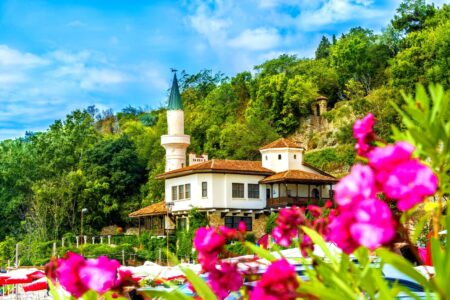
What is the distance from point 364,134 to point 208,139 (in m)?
61.3

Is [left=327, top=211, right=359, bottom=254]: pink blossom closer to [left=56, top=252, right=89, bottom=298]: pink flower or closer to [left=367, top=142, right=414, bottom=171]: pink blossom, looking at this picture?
[left=367, top=142, right=414, bottom=171]: pink blossom

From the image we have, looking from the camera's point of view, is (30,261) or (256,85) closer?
(30,261)

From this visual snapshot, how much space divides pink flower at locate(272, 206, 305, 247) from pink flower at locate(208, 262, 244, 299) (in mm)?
228

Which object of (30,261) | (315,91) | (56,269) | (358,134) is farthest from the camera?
(315,91)

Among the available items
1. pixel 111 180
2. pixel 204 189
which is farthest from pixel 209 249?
pixel 111 180

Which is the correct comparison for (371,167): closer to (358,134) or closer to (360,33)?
(358,134)

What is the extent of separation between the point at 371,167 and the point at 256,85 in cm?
6916

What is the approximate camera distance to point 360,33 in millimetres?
70500

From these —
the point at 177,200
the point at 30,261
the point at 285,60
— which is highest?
the point at 285,60

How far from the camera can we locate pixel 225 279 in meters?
2.19

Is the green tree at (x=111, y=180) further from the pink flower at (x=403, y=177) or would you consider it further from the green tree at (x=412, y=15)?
the pink flower at (x=403, y=177)

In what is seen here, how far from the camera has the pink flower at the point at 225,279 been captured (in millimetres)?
2184

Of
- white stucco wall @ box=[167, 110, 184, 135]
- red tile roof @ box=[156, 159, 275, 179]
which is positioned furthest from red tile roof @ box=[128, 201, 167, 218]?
white stucco wall @ box=[167, 110, 184, 135]

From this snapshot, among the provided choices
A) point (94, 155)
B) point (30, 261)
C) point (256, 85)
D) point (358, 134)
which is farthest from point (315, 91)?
point (358, 134)
